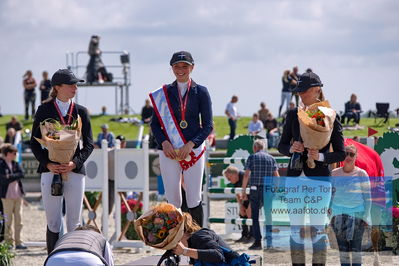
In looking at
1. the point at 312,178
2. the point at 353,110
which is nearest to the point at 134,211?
the point at 312,178

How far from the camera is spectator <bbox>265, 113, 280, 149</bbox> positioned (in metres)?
26.4

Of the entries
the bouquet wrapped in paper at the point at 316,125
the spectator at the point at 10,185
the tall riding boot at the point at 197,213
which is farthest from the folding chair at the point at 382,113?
the bouquet wrapped in paper at the point at 316,125

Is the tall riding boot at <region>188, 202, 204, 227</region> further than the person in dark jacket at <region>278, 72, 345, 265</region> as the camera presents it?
Yes

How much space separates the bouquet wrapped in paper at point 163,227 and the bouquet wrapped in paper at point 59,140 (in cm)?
174

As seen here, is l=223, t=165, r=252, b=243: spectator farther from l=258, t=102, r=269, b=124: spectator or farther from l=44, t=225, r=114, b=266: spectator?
l=258, t=102, r=269, b=124: spectator

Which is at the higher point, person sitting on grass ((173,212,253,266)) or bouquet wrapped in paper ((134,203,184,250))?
bouquet wrapped in paper ((134,203,184,250))

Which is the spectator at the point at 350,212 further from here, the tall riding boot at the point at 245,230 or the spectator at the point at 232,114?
the spectator at the point at 232,114

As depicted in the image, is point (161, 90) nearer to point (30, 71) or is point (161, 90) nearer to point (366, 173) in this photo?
point (366, 173)

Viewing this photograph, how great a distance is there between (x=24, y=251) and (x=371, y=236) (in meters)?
6.60

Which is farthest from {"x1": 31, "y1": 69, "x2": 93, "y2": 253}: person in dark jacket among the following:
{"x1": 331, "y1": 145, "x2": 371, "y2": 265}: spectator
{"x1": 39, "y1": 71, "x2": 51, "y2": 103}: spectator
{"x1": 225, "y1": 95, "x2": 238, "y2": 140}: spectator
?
{"x1": 39, "y1": 71, "x2": 51, "y2": 103}: spectator

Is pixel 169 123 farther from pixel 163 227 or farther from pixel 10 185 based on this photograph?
pixel 10 185

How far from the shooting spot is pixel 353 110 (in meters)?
25.1

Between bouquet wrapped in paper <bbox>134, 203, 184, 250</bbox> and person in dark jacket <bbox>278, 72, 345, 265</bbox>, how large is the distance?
1341mm

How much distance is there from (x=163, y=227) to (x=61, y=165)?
1.87 meters
